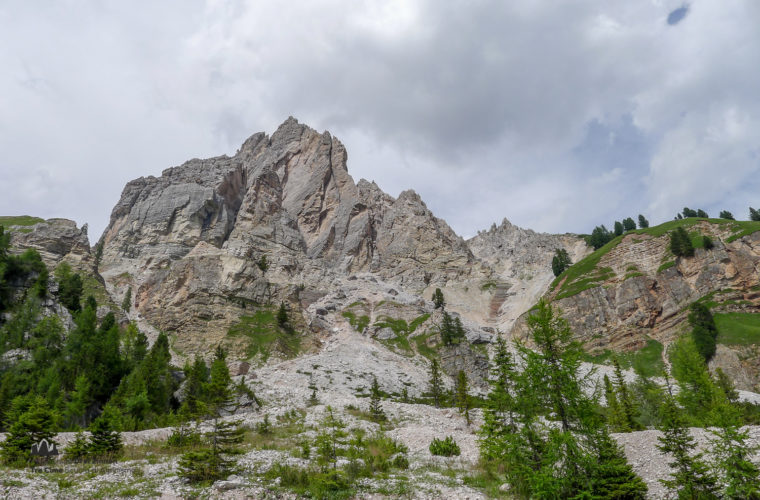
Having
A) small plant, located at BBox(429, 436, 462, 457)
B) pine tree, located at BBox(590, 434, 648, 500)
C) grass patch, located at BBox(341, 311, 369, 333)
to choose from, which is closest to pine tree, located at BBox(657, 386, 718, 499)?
pine tree, located at BBox(590, 434, 648, 500)

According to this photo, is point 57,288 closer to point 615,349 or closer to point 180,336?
point 180,336

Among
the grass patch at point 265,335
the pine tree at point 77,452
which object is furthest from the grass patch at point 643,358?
the pine tree at point 77,452

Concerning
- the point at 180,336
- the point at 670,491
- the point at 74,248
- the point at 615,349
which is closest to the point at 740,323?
the point at 615,349

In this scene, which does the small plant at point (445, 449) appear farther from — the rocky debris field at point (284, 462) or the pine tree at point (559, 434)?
the pine tree at point (559, 434)

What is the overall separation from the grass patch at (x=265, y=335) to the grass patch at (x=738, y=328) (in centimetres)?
9690

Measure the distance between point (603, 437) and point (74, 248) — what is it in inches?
6357

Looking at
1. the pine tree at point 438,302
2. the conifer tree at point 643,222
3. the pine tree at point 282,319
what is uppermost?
the conifer tree at point 643,222

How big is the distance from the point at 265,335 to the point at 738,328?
362 feet

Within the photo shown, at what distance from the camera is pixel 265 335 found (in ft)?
337

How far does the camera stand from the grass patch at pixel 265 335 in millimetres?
95875

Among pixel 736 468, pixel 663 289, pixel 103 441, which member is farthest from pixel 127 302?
pixel 663 289

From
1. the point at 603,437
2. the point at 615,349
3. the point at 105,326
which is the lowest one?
the point at 603,437

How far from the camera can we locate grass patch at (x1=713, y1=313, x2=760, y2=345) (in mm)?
75125

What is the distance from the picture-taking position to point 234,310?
113812 mm
